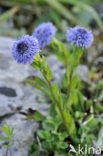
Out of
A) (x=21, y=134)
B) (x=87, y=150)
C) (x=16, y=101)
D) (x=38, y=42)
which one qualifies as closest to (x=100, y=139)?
(x=87, y=150)

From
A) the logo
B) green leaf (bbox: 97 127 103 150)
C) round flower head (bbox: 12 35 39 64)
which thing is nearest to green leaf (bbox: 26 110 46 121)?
the logo

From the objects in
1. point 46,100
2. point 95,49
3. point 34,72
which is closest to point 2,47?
point 34,72

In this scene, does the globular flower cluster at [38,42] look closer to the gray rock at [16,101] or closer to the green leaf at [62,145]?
the gray rock at [16,101]

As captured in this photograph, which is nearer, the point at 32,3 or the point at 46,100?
the point at 46,100

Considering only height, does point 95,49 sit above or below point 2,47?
above

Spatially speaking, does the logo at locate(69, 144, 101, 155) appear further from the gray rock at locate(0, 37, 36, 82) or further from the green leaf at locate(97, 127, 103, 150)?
the gray rock at locate(0, 37, 36, 82)

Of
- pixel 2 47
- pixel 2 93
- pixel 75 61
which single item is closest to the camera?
pixel 75 61

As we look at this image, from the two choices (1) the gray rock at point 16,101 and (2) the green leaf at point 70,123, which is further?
(1) the gray rock at point 16,101

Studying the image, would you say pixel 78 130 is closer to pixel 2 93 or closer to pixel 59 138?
pixel 59 138

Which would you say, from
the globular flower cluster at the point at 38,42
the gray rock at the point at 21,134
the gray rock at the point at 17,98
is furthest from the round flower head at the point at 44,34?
the gray rock at the point at 21,134
